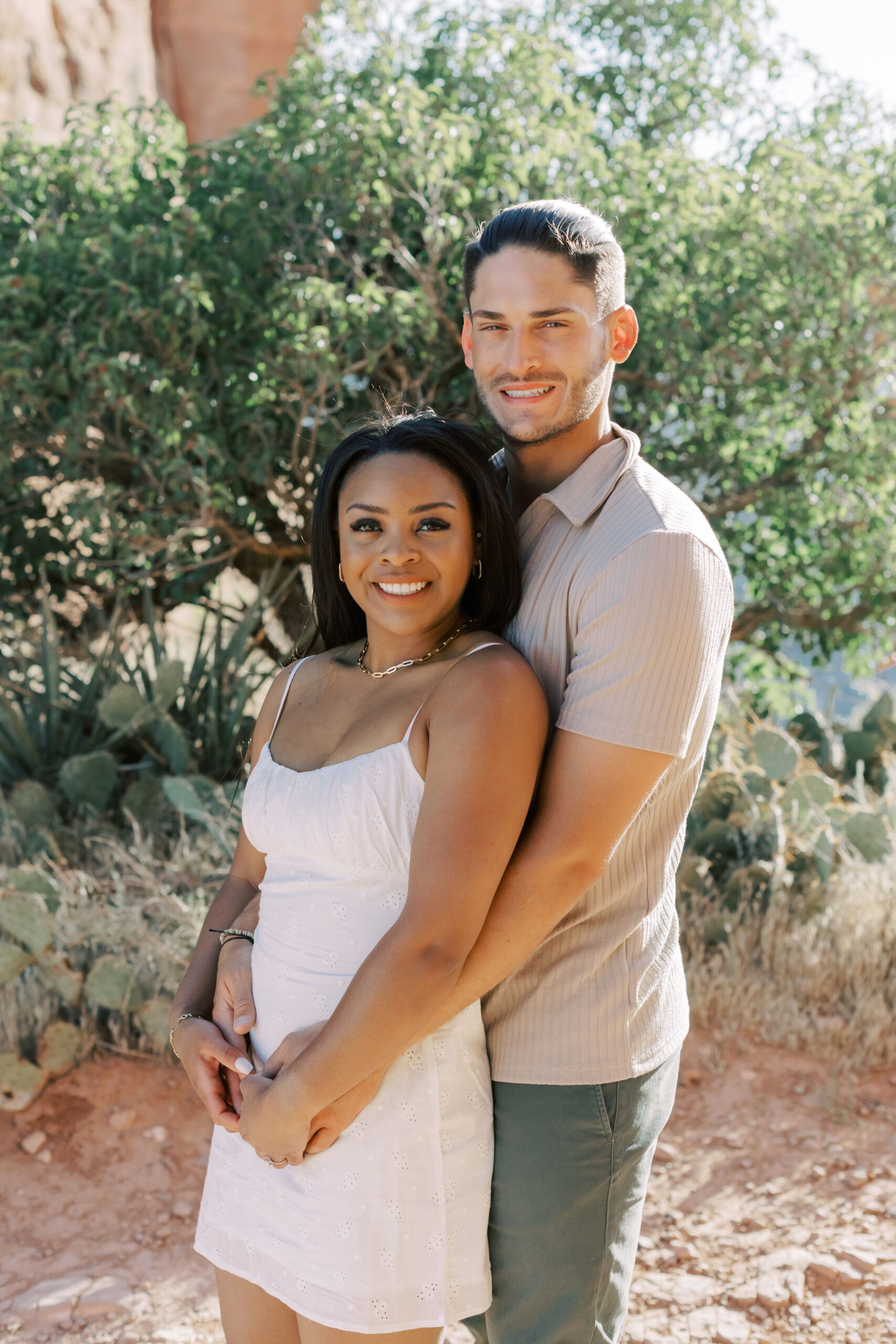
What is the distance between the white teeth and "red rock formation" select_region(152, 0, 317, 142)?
13.2 m

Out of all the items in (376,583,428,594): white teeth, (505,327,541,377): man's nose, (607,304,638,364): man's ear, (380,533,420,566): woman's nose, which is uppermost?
(607,304,638,364): man's ear

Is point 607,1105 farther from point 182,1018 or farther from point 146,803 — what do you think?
point 146,803

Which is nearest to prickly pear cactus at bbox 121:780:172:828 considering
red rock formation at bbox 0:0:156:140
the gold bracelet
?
the gold bracelet

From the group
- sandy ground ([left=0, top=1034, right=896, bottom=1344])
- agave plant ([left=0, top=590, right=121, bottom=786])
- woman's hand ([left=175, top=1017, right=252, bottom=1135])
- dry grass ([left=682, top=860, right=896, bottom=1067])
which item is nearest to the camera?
woman's hand ([left=175, top=1017, right=252, bottom=1135])

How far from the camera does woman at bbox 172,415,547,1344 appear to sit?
5.24ft

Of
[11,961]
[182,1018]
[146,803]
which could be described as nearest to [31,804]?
[146,803]

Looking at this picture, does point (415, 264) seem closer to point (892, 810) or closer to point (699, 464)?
point (699, 464)

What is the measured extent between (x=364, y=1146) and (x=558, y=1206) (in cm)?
33

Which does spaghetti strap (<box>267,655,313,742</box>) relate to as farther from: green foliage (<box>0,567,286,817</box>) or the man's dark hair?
green foliage (<box>0,567,286,817</box>)

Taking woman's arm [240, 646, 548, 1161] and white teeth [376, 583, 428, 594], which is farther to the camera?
white teeth [376, 583, 428, 594]

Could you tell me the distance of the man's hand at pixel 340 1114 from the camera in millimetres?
1642

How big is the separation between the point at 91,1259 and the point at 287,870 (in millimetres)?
1979

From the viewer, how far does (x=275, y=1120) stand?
166cm

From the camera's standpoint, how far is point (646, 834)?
179cm
